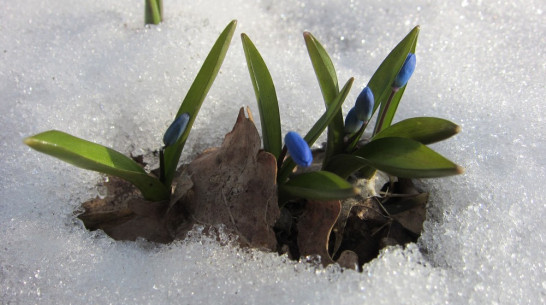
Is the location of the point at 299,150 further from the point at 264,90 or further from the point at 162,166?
the point at 162,166

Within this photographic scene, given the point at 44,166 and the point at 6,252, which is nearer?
the point at 6,252

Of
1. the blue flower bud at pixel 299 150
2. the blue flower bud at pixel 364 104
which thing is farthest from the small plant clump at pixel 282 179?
the blue flower bud at pixel 299 150

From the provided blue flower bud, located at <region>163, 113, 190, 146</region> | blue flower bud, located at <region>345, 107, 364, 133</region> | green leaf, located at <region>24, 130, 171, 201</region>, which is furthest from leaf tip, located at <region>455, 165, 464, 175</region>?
green leaf, located at <region>24, 130, 171, 201</region>

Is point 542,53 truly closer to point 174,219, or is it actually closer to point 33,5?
point 174,219

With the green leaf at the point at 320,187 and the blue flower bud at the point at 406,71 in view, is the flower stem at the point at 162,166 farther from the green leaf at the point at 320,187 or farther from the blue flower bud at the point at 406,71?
the blue flower bud at the point at 406,71

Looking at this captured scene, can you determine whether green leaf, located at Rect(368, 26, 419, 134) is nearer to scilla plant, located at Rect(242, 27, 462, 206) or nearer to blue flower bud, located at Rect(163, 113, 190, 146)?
scilla plant, located at Rect(242, 27, 462, 206)

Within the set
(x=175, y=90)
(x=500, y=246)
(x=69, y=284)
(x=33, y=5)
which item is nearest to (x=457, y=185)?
(x=500, y=246)
